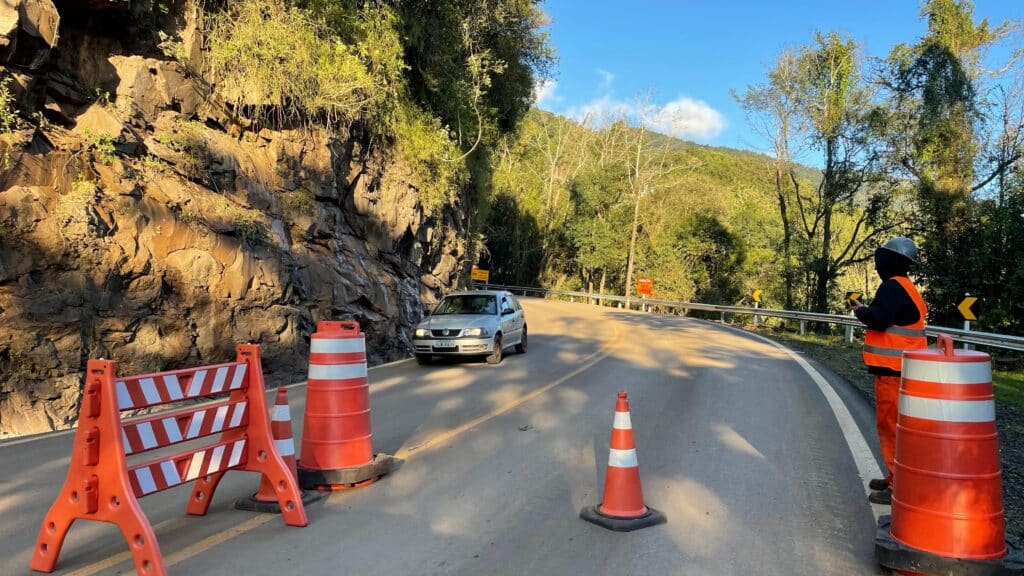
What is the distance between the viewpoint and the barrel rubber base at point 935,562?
363cm

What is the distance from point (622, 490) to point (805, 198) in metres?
37.9

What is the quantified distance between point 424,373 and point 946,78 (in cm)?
2741

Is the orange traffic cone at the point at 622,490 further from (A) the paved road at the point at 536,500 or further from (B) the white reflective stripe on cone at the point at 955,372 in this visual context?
(B) the white reflective stripe on cone at the point at 955,372

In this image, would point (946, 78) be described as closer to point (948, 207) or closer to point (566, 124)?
point (948, 207)

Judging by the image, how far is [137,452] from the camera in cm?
407

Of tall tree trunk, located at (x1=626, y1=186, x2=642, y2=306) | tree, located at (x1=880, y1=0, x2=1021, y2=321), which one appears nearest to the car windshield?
tree, located at (x1=880, y1=0, x2=1021, y2=321)

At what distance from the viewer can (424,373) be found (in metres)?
12.7

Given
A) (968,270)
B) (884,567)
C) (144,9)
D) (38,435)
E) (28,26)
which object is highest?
(144,9)

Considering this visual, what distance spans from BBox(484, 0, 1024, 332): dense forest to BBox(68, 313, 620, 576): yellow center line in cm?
1829

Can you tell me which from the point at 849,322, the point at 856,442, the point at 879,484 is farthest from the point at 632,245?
the point at 879,484

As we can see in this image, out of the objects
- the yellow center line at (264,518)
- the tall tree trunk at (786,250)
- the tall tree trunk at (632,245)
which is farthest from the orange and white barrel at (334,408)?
the tall tree trunk at (632,245)

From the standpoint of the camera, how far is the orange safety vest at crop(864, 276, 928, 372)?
5.22 m

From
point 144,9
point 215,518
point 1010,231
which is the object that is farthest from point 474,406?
point 1010,231

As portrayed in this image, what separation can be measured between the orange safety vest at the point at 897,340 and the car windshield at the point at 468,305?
9780mm
